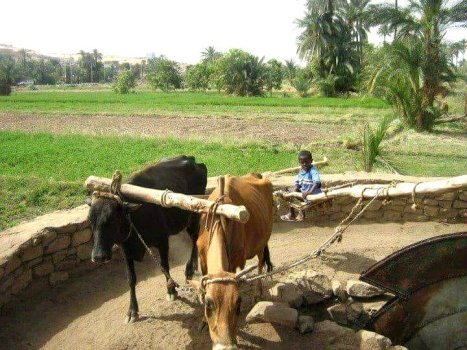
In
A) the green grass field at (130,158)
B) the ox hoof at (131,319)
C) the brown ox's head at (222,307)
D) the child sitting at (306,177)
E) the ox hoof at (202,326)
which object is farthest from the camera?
the green grass field at (130,158)

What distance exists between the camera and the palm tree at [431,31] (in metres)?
19.2

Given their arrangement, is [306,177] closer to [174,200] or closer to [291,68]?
[174,200]

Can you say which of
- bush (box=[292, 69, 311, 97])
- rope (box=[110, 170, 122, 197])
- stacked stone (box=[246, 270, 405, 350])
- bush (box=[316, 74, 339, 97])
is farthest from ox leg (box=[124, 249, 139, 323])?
bush (box=[292, 69, 311, 97])

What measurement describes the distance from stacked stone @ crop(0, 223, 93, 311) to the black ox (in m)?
1.36

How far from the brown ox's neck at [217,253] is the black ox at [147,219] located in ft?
3.15

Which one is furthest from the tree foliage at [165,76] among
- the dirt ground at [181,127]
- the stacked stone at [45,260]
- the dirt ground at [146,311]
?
the stacked stone at [45,260]

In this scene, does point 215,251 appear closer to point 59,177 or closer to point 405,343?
point 405,343

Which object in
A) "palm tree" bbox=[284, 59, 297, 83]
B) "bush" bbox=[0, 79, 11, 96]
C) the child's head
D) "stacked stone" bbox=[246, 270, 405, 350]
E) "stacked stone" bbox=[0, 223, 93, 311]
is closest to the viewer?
"stacked stone" bbox=[246, 270, 405, 350]

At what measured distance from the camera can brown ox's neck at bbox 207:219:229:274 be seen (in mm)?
3766

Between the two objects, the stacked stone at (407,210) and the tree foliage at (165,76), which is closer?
the stacked stone at (407,210)

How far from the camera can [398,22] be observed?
21.4m

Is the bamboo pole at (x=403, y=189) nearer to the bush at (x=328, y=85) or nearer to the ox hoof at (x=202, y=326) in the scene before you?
the ox hoof at (x=202, y=326)

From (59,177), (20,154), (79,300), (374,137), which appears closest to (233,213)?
(79,300)

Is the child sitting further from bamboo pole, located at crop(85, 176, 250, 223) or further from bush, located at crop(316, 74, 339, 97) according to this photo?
bush, located at crop(316, 74, 339, 97)
